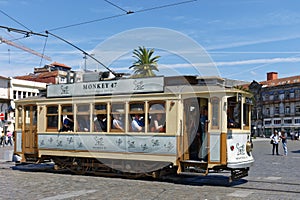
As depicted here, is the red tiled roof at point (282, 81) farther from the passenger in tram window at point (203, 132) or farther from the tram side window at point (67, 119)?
the passenger in tram window at point (203, 132)

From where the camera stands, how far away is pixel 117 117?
14.0 metres

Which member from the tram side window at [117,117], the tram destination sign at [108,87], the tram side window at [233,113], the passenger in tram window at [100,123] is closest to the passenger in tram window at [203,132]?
the tram side window at [233,113]

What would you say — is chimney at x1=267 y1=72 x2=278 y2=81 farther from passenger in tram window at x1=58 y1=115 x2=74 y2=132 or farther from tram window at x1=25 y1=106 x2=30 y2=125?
passenger in tram window at x1=58 y1=115 x2=74 y2=132

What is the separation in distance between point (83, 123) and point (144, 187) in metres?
3.90

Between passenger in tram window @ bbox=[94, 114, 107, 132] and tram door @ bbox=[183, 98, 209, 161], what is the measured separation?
118 inches

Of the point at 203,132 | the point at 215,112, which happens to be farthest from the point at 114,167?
the point at 215,112

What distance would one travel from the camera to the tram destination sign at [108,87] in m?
13.5

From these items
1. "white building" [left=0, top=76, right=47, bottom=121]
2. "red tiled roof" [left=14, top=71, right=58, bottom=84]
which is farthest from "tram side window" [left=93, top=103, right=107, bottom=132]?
"red tiled roof" [left=14, top=71, right=58, bottom=84]

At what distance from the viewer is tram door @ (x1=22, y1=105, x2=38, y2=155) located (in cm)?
1635

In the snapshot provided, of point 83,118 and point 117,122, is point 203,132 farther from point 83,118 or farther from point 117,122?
point 83,118

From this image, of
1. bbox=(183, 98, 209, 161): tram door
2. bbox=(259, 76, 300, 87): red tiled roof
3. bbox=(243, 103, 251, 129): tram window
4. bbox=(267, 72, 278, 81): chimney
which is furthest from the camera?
bbox=(267, 72, 278, 81): chimney

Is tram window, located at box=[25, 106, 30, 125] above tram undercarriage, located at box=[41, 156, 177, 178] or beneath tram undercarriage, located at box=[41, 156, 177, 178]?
above

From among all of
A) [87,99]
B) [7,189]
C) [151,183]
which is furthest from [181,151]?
[7,189]

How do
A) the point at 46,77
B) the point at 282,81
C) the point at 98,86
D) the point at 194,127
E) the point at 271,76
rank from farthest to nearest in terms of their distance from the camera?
the point at 271,76 < the point at 282,81 < the point at 46,77 < the point at 98,86 < the point at 194,127
